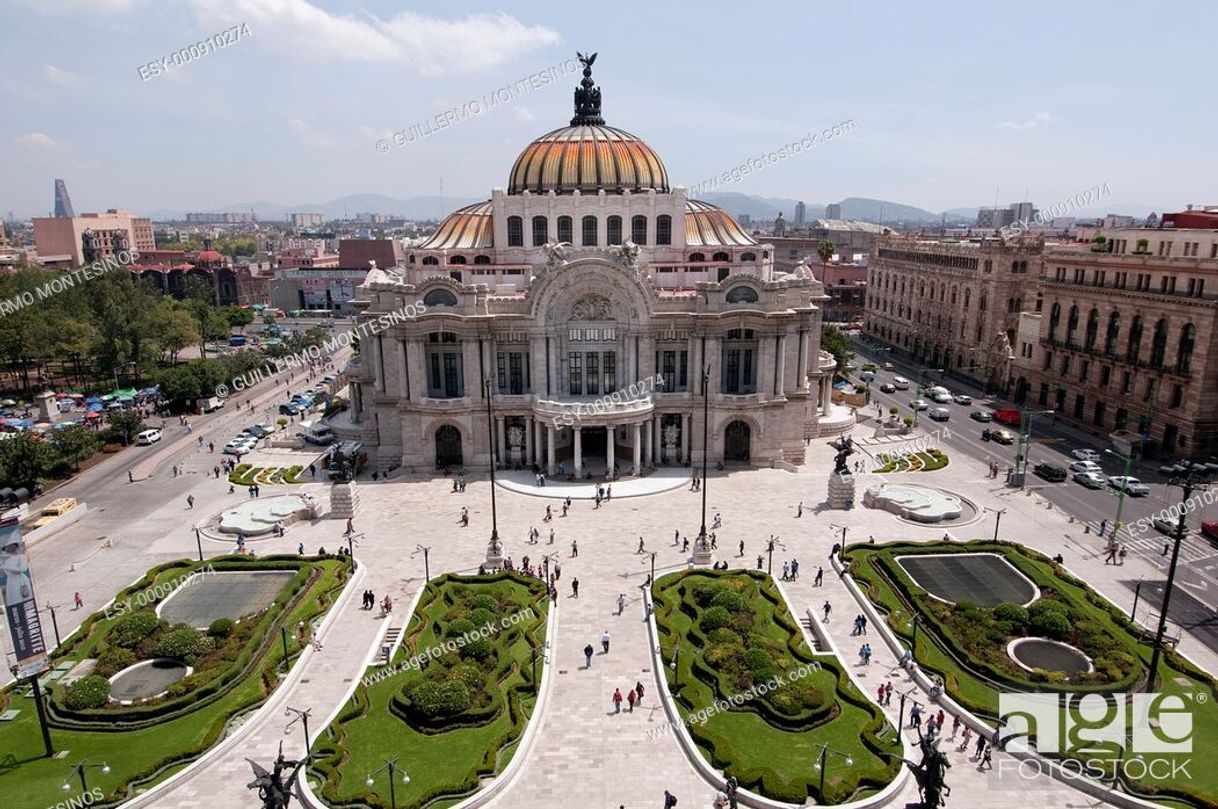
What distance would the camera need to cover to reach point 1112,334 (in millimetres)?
76750

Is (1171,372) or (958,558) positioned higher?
(1171,372)

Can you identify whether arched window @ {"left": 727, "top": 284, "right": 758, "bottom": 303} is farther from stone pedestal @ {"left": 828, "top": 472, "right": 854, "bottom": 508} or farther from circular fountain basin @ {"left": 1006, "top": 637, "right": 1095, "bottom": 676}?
circular fountain basin @ {"left": 1006, "top": 637, "right": 1095, "bottom": 676}

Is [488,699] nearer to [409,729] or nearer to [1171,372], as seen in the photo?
[409,729]

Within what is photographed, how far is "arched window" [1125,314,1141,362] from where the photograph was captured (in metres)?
73.3

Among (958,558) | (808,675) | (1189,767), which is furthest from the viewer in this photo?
(958,558)

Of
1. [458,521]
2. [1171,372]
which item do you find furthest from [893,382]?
[458,521]

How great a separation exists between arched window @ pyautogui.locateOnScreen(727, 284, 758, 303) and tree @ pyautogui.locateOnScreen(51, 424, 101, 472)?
56.4m

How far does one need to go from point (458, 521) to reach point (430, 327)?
59.0 feet

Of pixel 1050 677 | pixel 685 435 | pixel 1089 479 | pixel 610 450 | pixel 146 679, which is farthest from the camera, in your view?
pixel 685 435

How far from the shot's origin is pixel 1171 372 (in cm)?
6819

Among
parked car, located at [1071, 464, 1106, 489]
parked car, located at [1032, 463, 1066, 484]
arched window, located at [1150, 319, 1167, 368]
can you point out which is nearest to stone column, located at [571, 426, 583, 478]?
parked car, located at [1032, 463, 1066, 484]

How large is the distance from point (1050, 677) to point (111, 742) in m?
40.4

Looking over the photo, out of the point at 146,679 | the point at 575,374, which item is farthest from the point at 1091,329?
the point at 146,679

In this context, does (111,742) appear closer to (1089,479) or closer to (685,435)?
(685,435)
